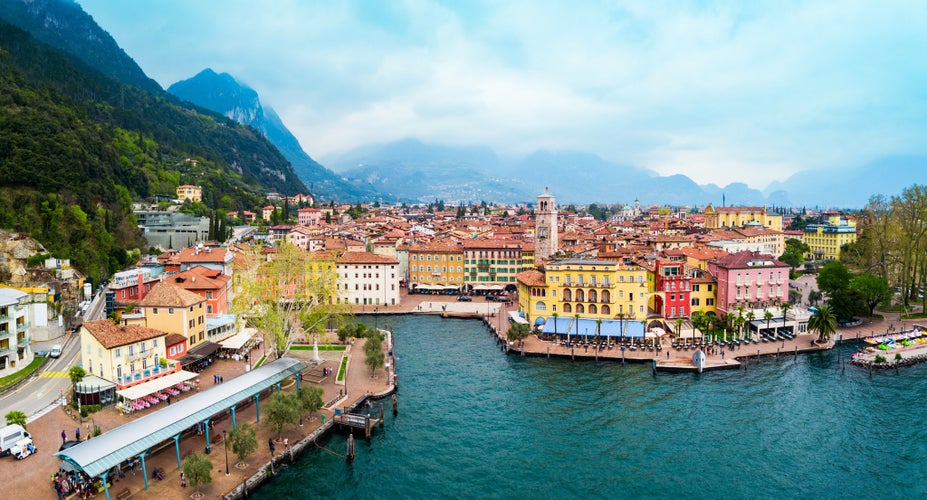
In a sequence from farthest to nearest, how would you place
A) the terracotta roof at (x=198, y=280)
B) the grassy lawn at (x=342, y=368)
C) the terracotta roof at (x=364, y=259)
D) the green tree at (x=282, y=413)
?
1. the terracotta roof at (x=364, y=259)
2. the terracotta roof at (x=198, y=280)
3. the grassy lawn at (x=342, y=368)
4. the green tree at (x=282, y=413)

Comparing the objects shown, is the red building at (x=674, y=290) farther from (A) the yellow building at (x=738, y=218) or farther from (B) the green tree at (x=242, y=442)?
(A) the yellow building at (x=738, y=218)

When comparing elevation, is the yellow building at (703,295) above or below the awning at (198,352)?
above

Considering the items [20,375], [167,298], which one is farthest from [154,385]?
[20,375]

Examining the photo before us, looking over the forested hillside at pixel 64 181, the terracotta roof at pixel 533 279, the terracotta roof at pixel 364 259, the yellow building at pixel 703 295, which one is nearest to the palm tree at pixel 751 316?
the yellow building at pixel 703 295

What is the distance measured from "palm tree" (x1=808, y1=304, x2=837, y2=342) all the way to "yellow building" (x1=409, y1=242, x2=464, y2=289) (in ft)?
146

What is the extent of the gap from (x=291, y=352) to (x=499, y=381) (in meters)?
17.8

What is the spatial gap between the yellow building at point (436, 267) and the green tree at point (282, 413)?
5092 cm

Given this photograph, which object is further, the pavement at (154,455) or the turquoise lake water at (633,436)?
the turquoise lake water at (633,436)

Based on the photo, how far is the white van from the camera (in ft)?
88.3

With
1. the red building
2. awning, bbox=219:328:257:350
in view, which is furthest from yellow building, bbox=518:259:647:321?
awning, bbox=219:328:257:350

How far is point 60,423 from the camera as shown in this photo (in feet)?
101

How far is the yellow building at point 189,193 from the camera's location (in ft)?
454

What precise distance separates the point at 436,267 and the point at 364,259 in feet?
42.8

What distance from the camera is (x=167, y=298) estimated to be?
4194cm
